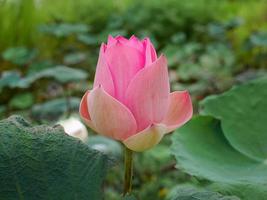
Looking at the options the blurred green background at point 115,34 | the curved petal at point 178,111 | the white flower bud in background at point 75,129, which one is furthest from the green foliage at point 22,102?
the curved petal at point 178,111

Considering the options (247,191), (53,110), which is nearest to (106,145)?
(53,110)

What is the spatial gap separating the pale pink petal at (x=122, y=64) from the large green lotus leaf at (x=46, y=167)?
0.08 meters

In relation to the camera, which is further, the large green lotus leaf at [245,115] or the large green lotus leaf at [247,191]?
the large green lotus leaf at [245,115]

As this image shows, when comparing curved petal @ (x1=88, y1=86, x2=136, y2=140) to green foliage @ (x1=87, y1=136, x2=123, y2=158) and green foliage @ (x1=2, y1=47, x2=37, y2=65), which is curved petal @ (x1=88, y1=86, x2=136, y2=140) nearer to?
green foliage @ (x1=87, y1=136, x2=123, y2=158)

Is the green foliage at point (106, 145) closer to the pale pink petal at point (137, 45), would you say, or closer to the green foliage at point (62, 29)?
the pale pink petal at point (137, 45)

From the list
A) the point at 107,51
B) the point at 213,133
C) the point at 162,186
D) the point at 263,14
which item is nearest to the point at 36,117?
the point at 162,186

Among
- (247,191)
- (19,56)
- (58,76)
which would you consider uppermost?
(19,56)

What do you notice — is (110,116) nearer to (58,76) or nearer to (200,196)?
(200,196)

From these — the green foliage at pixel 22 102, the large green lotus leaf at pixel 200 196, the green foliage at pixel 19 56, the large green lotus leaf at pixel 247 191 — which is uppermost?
the green foliage at pixel 19 56

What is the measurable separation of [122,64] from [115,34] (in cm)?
257

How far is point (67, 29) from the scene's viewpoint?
3.01m

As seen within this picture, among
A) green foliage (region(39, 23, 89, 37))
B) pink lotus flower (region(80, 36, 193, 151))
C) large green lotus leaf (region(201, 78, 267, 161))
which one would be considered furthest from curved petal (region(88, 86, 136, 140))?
green foliage (region(39, 23, 89, 37))

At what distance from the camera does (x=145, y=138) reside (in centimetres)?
65

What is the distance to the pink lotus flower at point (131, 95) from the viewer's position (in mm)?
638
